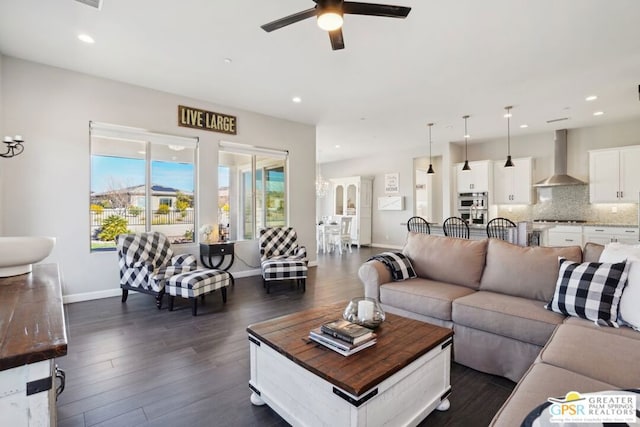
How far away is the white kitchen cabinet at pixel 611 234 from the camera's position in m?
5.25

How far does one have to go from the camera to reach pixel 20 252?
1.61 m

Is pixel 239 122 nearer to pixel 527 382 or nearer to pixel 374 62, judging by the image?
pixel 374 62

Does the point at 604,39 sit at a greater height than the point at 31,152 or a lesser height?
greater

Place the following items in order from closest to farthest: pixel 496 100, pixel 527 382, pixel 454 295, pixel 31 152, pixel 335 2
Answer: pixel 527 382, pixel 335 2, pixel 454 295, pixel 31 152, pixel 496 100

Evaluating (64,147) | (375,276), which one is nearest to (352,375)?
(375,276)

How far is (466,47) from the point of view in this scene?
323cm

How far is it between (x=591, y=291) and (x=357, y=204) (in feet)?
24.6

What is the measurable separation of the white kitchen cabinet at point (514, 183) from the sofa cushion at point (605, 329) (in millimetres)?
5937

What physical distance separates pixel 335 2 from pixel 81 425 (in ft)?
9.66

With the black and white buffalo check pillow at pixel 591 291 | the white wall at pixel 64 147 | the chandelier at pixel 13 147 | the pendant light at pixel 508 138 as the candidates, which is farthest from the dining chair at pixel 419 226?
the chandelier at pixel 13 147

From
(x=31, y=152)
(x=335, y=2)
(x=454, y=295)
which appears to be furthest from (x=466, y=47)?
(x=31, y=152)

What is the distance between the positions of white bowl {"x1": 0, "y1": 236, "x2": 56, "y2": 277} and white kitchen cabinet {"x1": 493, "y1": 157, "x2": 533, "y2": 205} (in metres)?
8.09

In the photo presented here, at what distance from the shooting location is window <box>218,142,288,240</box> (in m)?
5.26

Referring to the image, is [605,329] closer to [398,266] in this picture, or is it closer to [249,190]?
[398,266]
